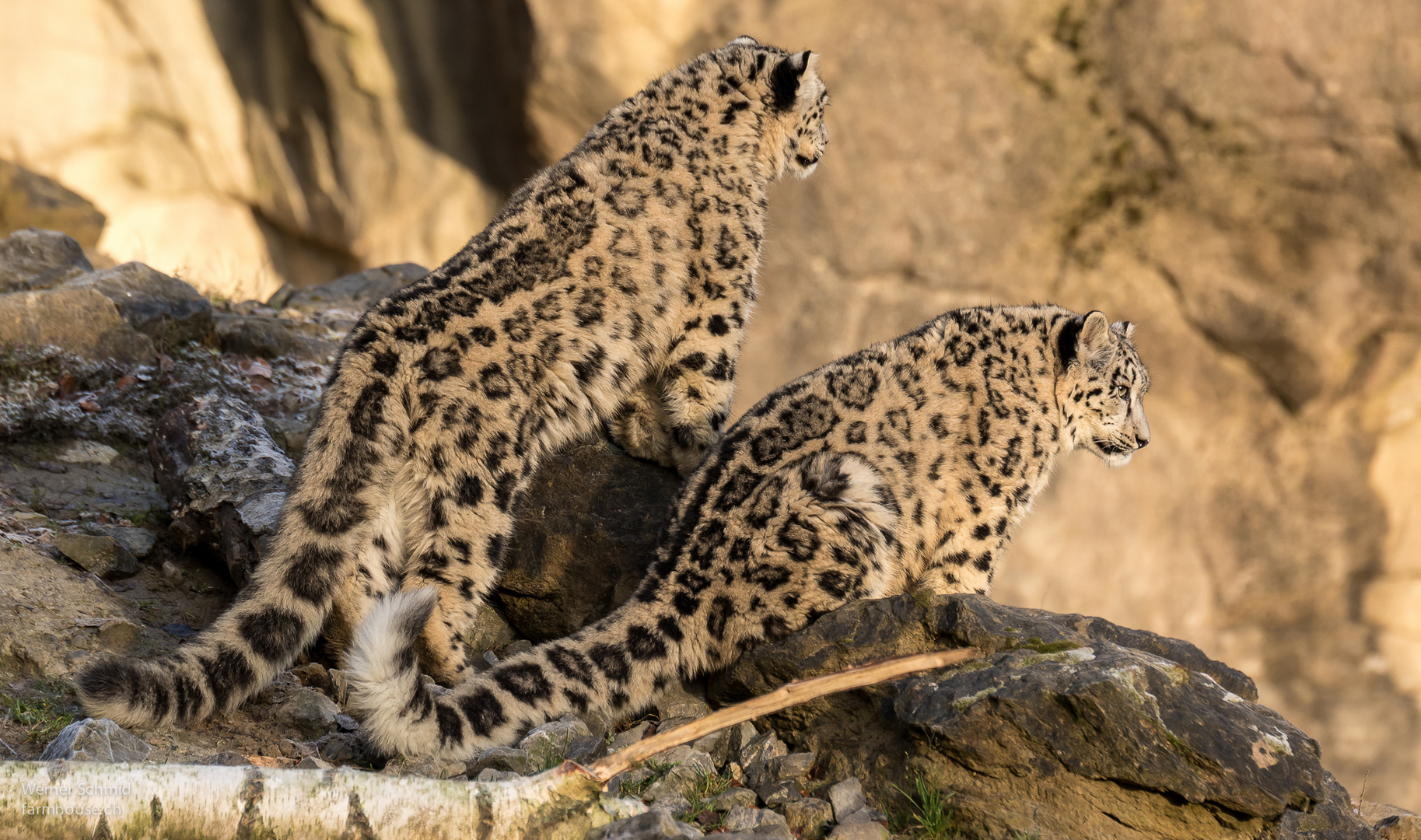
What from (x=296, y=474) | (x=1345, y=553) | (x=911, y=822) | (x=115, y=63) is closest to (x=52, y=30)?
(x=115, y=63)

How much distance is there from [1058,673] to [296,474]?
10.3 feet

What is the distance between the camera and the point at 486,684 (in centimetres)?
425

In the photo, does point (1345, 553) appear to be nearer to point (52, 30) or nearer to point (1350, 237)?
point (1350, 237)

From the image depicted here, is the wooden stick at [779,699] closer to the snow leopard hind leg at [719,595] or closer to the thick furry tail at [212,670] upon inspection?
the snow leopard hind leg at [719,595]

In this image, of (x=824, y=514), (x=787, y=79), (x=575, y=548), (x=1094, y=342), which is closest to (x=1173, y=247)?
(x=787, y=79)

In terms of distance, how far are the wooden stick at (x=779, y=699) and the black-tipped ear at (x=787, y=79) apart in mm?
3547

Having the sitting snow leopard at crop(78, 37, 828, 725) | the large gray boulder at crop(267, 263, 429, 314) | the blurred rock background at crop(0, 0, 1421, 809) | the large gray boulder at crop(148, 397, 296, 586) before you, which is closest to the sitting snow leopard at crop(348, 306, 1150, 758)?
the sitting snow leopard at crop(78, 37, 828, 725)

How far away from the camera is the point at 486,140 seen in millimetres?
15812

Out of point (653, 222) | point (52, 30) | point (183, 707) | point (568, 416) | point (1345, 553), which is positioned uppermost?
point (52, 30)

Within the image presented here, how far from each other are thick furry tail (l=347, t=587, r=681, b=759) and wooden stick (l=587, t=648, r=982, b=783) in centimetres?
50

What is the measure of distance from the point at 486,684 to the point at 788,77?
12.6 ft

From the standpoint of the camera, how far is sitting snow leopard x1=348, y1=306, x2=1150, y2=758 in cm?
418

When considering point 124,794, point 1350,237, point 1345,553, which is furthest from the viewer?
point 1345,553

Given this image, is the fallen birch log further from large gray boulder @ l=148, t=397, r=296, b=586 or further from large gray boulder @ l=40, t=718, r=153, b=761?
large gray boulder @ l=148, t=397, r=296, b=586
